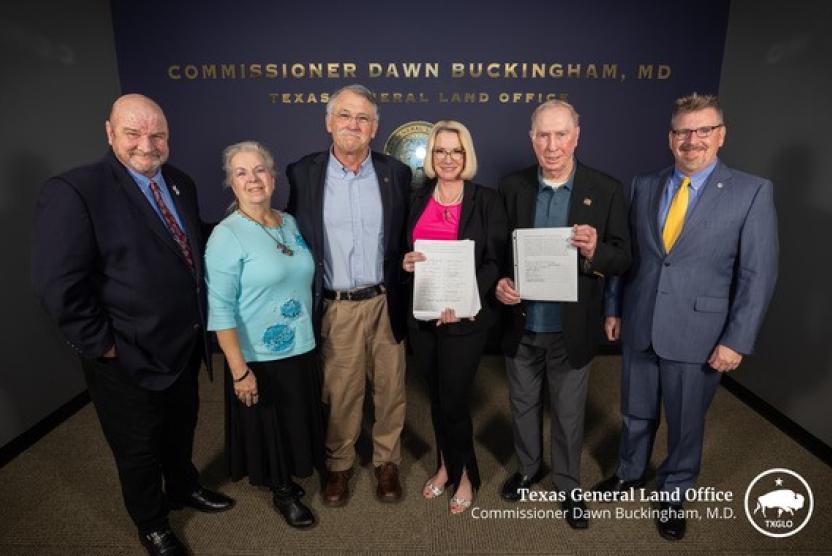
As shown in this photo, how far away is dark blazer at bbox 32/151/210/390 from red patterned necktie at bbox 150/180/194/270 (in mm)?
24

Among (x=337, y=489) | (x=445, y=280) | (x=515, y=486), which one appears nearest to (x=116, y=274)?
(x=445, y=280)

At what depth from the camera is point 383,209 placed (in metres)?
2.38

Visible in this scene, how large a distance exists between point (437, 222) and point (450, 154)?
Result: 31cm

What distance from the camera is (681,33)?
3762mm

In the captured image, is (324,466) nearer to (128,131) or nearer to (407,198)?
(407,198)

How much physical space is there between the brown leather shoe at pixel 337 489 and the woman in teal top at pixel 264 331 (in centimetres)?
16

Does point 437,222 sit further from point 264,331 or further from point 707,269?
point 707,269

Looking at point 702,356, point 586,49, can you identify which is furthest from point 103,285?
point 586,49

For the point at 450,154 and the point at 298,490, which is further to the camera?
the point at 298,490

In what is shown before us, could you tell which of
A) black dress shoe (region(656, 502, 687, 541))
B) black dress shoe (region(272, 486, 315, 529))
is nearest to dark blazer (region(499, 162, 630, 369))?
black dress shoe (region(656, 502, 687, 541))

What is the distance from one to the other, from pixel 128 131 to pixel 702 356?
8.47 ft

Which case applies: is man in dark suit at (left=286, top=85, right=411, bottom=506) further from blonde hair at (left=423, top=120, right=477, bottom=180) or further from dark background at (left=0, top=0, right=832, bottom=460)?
dark background at (left=0, top=0, right=832, bottom=460)

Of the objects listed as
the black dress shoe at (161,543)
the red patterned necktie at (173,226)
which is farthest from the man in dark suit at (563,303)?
the black dress shoe at (161,543)

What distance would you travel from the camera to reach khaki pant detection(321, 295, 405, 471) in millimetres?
2431
